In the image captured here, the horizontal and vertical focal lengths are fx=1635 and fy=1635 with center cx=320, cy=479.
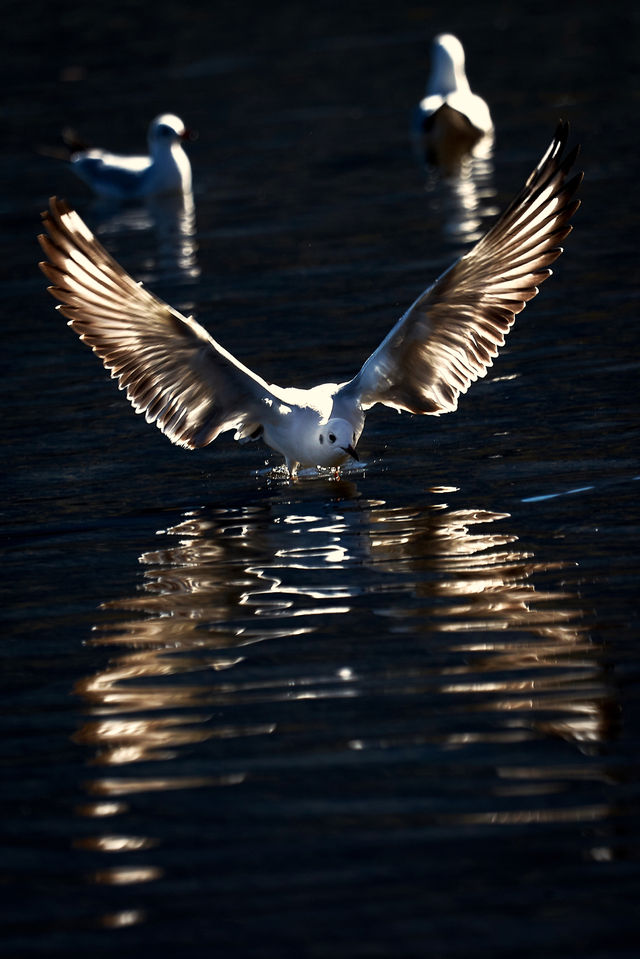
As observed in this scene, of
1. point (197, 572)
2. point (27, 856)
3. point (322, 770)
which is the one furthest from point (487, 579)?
point (27, 856)

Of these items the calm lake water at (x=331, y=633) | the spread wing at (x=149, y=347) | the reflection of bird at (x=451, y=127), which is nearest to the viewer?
the calm lake water at (x=331, y=633)

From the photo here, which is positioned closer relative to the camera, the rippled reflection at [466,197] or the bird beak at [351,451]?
the bird beak at [351,451]

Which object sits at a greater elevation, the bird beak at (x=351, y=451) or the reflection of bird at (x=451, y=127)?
the reflection of bird at (x=451, y=127)

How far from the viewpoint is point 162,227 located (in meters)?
15.9

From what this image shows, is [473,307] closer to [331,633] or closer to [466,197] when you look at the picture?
[331,633]

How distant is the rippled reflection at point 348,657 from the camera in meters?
5.10

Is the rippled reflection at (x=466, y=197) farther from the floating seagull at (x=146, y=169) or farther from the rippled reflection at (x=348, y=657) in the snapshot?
the rippled reflection at (x=348, y=657)

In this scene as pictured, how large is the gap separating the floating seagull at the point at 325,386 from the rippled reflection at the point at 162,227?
4.77 metres

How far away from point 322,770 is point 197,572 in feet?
7.54

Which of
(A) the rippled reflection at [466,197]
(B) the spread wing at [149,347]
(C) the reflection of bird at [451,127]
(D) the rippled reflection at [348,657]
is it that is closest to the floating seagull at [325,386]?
(B) the spread wing at [149,347]

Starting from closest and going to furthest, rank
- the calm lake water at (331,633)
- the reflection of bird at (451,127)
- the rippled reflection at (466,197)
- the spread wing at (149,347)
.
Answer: the calm lake water at (331,633), the spread wing at (149,347), the rippled reflection at (466,197), the reflection of bird at (451,127)

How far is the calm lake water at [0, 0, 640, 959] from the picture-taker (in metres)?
4.40

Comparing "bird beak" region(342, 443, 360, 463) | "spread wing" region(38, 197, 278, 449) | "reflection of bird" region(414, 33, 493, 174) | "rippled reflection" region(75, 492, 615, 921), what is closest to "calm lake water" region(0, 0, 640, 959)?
"rippled reflection" region(75, 492, 615, 921)

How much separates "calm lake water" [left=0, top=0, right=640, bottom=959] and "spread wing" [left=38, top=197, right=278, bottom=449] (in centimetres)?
36
